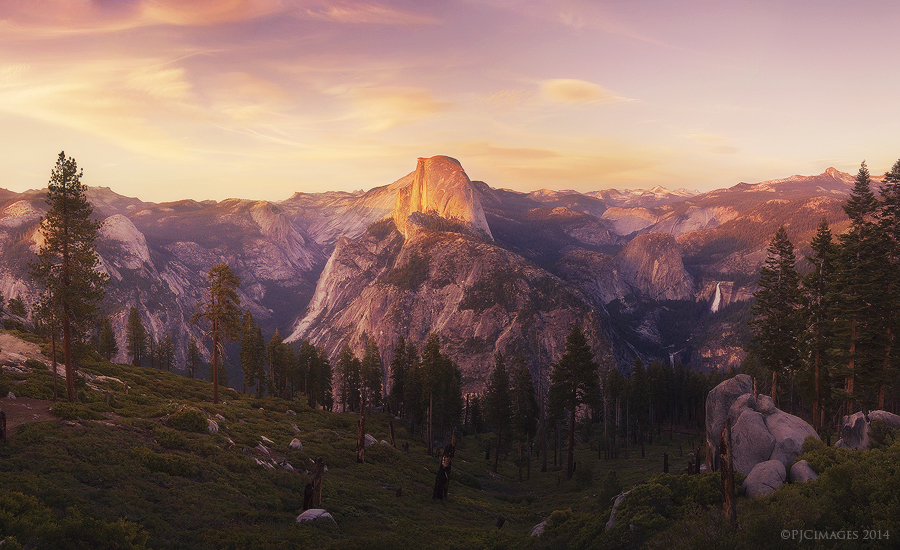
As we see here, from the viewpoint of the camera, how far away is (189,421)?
3328 centimetres

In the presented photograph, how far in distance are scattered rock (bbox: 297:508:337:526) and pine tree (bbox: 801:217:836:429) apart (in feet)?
145

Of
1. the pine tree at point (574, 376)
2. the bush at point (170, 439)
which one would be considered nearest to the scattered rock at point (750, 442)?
the pine tree at point (574, 376)

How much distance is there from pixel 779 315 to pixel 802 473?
110ft

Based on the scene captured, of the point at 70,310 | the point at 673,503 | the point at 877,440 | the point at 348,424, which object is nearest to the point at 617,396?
the point at 348,424

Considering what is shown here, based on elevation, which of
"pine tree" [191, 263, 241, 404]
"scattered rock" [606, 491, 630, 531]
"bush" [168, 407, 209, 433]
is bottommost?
"bush" [168, 407, 209, 433]

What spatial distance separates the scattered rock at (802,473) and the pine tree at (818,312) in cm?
2709

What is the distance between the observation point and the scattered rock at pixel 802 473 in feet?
65.8

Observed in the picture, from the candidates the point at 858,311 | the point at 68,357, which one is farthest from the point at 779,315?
the point at 68,357

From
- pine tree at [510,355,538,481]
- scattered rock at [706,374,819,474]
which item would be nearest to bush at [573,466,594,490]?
pine tree at [510,355,538,481]

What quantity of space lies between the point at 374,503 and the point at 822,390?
4607 cm

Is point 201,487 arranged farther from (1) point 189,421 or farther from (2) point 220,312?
(2) point 220,312

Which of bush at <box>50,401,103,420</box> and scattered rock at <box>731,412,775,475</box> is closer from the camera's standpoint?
scattered rock at <box>731,412,775,475</box>

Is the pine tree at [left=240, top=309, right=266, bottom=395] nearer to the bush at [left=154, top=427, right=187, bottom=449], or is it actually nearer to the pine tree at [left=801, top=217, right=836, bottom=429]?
the bush at [left=154, top=427, right=187, bottom=449]

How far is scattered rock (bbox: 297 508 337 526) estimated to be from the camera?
75.6 feet
